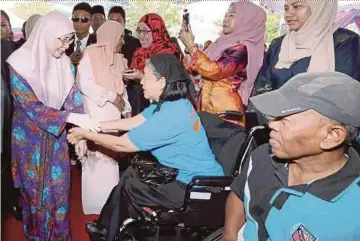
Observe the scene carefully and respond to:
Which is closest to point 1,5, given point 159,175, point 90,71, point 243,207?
point 90,71

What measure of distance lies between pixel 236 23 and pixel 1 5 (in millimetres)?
1328

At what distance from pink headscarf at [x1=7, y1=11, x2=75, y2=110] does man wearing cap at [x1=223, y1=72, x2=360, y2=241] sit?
1244mm

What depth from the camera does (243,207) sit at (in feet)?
4.31

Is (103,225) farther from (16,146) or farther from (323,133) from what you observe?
(323,133)

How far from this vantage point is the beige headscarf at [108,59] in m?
2.63

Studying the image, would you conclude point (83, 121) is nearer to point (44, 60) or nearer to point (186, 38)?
point (44, 60)

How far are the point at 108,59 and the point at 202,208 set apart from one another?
1.34 m

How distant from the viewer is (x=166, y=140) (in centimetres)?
185

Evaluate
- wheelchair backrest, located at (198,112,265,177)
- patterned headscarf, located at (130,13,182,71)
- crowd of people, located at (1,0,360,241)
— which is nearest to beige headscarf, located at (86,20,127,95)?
crowd of people, located at (1,0,360,241)

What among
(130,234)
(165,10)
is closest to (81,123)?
(130,234)

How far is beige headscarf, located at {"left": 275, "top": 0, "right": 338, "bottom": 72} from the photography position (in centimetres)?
228

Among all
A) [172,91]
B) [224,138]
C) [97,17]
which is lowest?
[224,138]

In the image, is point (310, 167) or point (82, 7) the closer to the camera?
point (310, 167)

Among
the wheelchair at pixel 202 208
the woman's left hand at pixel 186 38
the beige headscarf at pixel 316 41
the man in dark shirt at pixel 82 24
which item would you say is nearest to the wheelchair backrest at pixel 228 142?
the wheelchair at pixel 202 208
